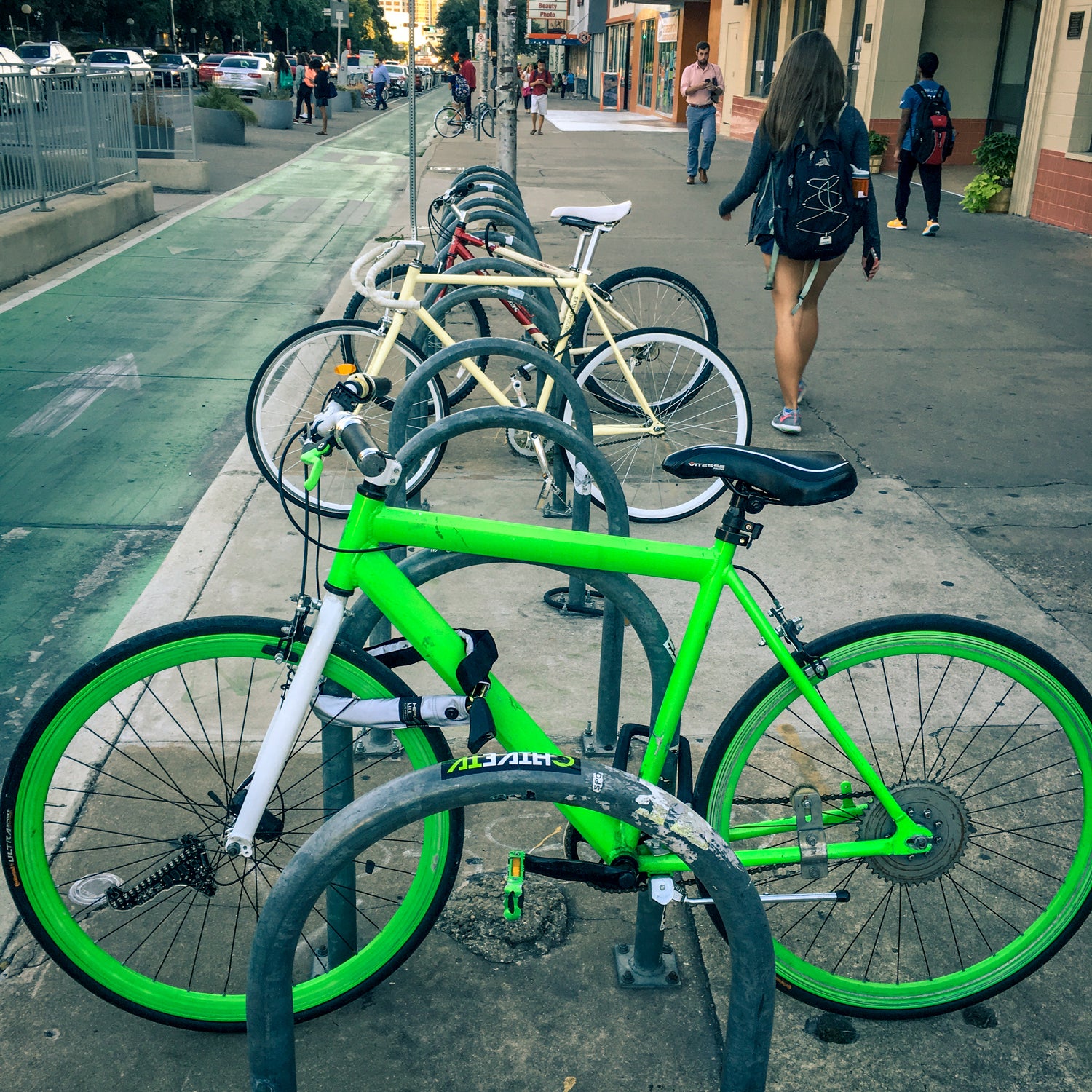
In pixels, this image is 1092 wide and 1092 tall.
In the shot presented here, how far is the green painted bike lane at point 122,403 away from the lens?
4496mm

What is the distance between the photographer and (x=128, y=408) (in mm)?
7035

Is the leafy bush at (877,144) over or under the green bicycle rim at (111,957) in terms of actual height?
over

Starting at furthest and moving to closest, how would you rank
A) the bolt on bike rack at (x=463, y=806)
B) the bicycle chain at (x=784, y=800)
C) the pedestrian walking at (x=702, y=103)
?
1. the pedestrian walking at (x=702, y=103)
2. the bicycle chain at (x=784, y=800)
3. the bolt on bike rack at (x=463, y=806)

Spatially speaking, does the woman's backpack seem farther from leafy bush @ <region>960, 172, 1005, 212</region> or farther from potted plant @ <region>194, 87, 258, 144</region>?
potted plant @ <region>194, 87, 258, 144</region>

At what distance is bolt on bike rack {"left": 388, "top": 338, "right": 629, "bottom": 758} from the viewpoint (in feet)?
9.12

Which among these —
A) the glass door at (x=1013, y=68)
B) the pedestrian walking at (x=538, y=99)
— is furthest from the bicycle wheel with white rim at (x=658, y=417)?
the pedestrian walking at (x=538, y=99)

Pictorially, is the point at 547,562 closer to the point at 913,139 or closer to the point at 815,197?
the point at 815,197

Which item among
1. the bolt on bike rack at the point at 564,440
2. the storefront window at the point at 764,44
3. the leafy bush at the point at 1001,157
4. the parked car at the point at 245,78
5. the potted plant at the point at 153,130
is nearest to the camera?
the bolt on bike rack at the point at 564,440

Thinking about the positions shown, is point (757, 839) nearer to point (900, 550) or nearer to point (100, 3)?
point (900, 550)

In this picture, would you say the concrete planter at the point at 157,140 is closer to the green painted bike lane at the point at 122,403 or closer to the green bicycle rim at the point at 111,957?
the green painted bike lane at the point at 122,403

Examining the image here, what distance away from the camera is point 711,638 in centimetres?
419

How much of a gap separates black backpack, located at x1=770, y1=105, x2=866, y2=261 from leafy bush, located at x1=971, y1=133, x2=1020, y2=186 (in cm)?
1008

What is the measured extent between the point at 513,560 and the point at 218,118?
24800mm

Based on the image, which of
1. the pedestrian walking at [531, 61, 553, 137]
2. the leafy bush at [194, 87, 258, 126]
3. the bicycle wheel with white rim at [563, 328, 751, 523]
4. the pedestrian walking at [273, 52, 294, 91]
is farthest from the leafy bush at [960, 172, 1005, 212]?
the pedestrian walking at [273, 52, 294, 91]
